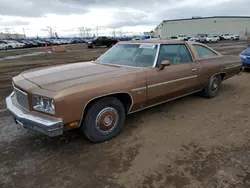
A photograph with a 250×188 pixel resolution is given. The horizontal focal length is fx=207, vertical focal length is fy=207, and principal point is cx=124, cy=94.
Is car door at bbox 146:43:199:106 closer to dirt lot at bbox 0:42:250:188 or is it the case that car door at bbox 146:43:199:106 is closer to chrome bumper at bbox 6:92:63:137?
dirt lot at bbox 0:42:250:188

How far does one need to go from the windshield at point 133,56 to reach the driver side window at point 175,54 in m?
0.18

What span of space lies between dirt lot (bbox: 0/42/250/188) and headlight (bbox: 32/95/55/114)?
0.70 m

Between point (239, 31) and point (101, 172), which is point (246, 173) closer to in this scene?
point (101, 172)

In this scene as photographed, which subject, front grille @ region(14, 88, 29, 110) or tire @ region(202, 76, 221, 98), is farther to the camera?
tire @ region(202, 76, 221, 98)

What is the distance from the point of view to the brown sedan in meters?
2.67

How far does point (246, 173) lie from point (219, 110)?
217cm

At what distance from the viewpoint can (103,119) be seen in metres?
3.15

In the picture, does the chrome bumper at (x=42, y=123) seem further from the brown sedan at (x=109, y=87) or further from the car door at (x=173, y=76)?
the car door at (x=173, y=76)

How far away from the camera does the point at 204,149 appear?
2.99m

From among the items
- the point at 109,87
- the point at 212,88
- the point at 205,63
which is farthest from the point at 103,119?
the point at 212,88

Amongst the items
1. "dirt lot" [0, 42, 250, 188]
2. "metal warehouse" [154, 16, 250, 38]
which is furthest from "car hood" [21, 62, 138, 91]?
"metal warehouse" [154, 16, 250, 38]

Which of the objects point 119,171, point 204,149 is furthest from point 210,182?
point 119,171

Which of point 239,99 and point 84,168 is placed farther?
point 239,99

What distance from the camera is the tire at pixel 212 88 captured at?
5.10 metres
